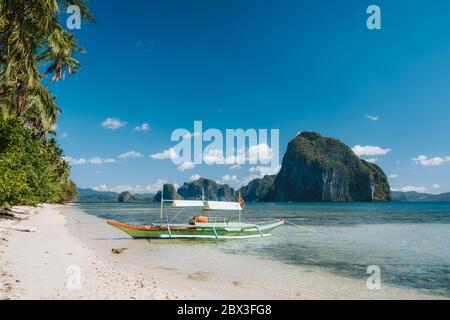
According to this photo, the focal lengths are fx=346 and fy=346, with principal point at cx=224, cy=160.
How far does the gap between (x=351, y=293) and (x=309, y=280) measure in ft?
7.38

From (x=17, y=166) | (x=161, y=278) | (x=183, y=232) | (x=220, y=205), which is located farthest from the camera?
(x=17, y=166)

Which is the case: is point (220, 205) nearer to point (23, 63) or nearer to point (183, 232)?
point (183, 232)

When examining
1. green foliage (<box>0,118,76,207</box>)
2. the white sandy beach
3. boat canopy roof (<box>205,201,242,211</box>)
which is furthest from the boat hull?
green foliage (<box>0,118,76,207</box>)

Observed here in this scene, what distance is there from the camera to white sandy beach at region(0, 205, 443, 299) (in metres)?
10.5

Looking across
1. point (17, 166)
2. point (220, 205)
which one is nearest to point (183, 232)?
point (220, 205)

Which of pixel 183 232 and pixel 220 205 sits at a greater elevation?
pixel 220 205

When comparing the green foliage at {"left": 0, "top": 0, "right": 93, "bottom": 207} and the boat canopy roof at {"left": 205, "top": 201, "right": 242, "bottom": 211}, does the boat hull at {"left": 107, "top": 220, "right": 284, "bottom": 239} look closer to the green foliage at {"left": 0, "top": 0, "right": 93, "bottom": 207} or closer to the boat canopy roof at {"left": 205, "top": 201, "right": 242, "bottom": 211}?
the boat canopy roof at {"left": 205, "top": 201, "right": 242, "bottom": 211}

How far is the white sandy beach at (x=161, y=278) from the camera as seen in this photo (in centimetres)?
1045

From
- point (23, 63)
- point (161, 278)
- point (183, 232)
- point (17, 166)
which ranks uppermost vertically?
point (23, 63)

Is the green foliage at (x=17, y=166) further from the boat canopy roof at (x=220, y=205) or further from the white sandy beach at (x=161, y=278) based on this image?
the boat canopy roof at (x=220, y=205)

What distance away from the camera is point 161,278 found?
14.1 meters

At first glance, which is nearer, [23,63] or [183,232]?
[23,63]

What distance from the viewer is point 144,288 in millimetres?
11398
